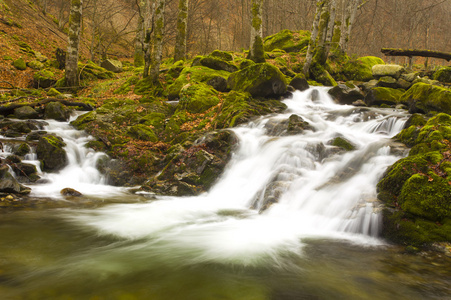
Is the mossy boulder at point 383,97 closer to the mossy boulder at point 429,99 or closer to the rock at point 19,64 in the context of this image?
the mossy boulder at point 429,99

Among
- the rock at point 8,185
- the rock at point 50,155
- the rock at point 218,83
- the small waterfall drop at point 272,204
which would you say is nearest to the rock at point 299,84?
the rock at point 218,83

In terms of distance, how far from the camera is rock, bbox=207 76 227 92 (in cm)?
1214

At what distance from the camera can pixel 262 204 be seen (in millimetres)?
6043

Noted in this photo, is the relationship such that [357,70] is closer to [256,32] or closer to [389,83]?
[389,83]

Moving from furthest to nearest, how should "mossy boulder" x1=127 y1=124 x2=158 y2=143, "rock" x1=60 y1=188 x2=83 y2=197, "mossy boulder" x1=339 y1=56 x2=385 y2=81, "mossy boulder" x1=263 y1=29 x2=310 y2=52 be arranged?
"mossy boulder" x1=263 y1=29 x2=310 y2=52 < "mossy boulder" x1=339 y1=56 x2=385 y2=81 < "mossy boulder" x1=127 y1=124 x2=158 y2=143 < "rock" x1=60 y1=188 x2=83 y2=197

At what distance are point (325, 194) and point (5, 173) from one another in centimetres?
680

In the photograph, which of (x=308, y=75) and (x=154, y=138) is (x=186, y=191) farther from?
(x=308, y=75)

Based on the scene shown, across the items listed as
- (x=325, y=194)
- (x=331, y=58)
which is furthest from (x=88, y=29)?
(x=325, y=194)

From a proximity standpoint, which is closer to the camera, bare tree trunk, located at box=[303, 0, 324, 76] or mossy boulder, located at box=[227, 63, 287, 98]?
mossy boulder, located at box=[227, 63, 287, 98]

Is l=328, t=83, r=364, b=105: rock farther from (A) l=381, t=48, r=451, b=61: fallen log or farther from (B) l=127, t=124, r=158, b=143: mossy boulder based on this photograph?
(B) l=127, t=124, r=158, b=143: mossy boulder

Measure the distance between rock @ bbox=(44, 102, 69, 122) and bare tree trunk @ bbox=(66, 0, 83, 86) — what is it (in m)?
3.69

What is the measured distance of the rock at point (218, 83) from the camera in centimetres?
1214

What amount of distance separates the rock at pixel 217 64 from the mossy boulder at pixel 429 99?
7.66 m

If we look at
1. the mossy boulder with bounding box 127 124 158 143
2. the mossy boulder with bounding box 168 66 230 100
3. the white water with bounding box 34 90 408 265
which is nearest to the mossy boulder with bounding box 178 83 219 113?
the mossy boulder with bounding box 168 66 230 100
